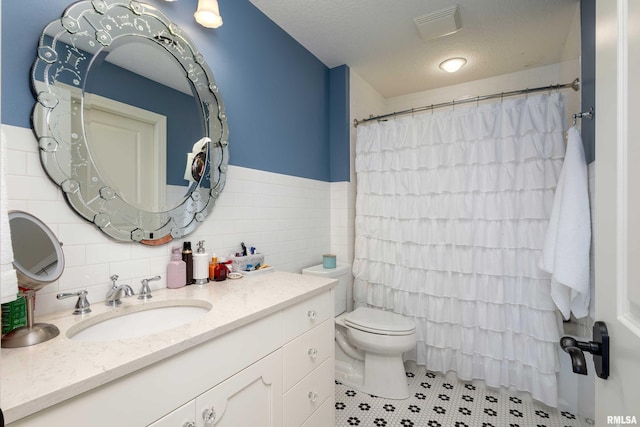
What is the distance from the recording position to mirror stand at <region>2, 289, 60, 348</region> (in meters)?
0.74

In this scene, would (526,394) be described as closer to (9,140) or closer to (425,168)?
(425,168)

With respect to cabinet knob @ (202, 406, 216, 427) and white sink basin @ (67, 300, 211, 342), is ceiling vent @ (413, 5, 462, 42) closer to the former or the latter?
white sink basin @ (67, 300, 211, 342)

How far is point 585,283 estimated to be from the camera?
1.49 m

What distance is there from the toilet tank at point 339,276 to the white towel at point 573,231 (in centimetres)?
130

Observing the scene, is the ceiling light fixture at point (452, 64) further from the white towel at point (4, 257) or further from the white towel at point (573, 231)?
the white towel at point (4, 257)

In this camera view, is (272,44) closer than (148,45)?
No

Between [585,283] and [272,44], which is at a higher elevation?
[272,44]

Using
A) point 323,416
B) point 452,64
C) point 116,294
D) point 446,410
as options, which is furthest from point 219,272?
point 452,64

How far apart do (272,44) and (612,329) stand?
7.08ft

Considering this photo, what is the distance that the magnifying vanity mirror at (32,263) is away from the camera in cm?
76

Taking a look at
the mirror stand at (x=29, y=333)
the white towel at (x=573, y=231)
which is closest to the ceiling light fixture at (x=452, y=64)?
the white towel at (x=573, y=231)

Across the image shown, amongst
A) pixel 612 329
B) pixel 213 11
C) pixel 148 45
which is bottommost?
pixel 612 329

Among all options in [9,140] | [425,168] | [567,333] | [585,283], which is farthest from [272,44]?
[567,333]

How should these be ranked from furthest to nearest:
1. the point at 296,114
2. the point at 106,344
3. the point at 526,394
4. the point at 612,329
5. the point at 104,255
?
the point at 296,114 → the point at 526,394 → the point at 104,255 → the point at 106,344 → the point at 612,329
